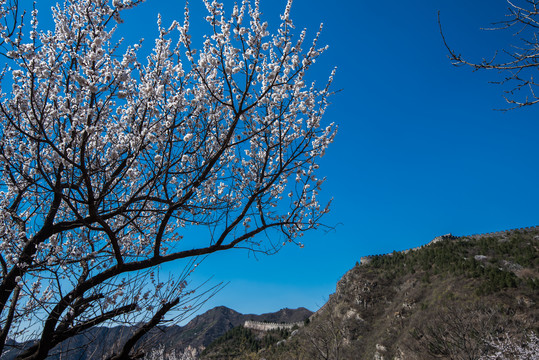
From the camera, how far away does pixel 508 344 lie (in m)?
19.7

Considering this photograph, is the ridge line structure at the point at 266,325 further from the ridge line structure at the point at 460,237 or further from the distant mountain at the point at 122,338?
the distant mountain at the point at 122,338

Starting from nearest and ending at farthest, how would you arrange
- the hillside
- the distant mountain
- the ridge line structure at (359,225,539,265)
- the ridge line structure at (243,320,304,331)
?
the distant mountain
the hillside
the ridge line structure at (359,225,539,265)
the ridge line structure at (243,320,304,331)

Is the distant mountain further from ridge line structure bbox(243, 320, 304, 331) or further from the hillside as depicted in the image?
ridge line structure bbox(243, 320, 304, 331)

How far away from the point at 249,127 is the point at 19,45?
3161 millimetres

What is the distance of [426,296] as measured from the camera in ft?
174

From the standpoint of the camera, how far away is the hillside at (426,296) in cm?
3534

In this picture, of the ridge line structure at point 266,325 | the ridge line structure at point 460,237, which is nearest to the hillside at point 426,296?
the ridge line structure at point 460,237

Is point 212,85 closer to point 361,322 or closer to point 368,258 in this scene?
point 361,322

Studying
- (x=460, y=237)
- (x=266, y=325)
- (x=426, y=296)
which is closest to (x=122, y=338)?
(x=426, y=296)

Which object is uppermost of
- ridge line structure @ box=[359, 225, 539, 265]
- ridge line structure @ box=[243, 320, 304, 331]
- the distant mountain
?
ridge line structure @ box=[359, 225, 539, 265]

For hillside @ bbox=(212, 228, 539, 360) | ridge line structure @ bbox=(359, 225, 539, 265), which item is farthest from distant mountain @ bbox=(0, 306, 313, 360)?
ridge line structure @ bbox=(359, 225, 539, 265)

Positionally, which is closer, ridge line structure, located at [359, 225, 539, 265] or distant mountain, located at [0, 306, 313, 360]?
distant mountain, located at [0, 306, 313, 360]

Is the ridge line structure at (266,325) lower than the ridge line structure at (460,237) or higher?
lower

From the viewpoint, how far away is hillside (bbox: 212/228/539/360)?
35344mm
